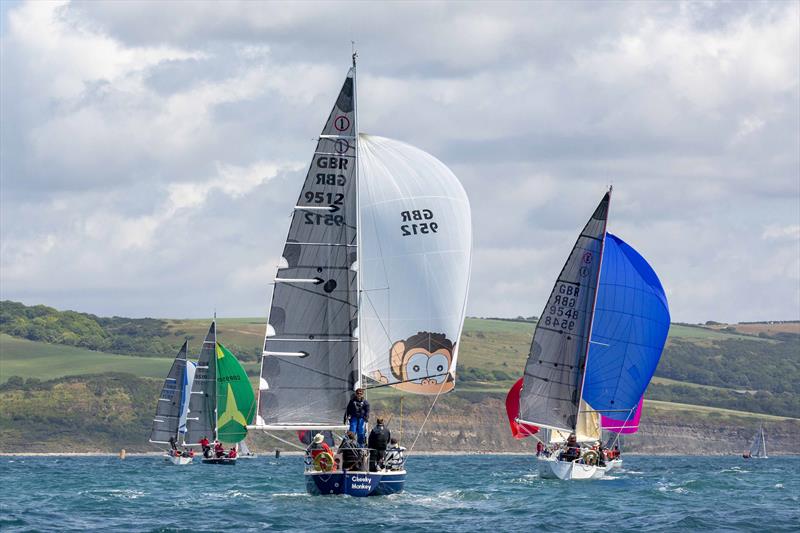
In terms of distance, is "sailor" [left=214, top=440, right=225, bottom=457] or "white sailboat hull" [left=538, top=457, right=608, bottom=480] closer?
"white sailboat hull" [left=538, top=457, right=608, bottom=480]

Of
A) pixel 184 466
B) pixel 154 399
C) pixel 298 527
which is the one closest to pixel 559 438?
pixel 184 466

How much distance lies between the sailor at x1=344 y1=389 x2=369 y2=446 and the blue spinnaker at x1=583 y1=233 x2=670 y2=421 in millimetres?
22008

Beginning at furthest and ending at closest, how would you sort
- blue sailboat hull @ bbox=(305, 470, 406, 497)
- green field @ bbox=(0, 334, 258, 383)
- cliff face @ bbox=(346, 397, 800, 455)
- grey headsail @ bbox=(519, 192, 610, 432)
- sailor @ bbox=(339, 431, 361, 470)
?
green field @ bbox=(0, 334, 258, 383) < cliff face @ bbox=(346, 397, 800, 455) < grey headsail @ bbox=(519, 192, 610, 432) < sailor @ bbox=(339, 431, 361, 470) < blue sailboat hull @ bbox=(305, 470, 406, 497)

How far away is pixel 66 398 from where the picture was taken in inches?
6727

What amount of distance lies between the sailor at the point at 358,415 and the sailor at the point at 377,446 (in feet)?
0.92

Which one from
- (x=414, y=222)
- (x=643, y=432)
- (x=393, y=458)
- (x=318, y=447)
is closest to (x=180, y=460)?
(x=393, y=458)

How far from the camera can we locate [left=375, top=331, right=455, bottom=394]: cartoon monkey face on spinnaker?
4684 centimetres

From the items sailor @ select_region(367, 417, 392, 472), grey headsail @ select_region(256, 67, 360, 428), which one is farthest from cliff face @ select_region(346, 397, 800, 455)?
sailor @ select_region(367, 417, 392, 472)

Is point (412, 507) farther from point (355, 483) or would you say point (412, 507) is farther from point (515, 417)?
point (515, 417)

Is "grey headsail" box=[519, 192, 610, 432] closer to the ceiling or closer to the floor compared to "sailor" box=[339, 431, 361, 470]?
closer to the ceiling

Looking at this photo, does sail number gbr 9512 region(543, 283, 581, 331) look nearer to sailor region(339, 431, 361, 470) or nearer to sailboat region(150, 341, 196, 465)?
sailor region(339, 431, 361, 470)

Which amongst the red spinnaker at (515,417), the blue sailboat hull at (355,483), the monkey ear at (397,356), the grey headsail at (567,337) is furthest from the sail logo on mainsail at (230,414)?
the blue sailboat hull at (355,483)

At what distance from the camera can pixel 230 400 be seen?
99.1m

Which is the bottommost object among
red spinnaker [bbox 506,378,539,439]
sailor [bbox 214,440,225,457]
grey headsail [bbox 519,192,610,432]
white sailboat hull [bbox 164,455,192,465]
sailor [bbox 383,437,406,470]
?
sailor [bbox 383,437,406,470]
